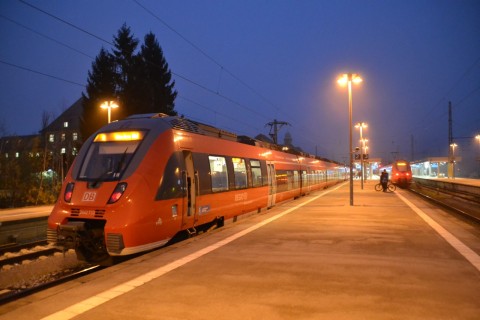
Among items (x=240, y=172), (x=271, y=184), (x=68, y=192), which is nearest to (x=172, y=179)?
(x=68, y=192)

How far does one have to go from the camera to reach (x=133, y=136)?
949cm

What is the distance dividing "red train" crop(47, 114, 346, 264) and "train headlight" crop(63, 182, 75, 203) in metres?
0.02

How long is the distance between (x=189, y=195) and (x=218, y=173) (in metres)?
2.17

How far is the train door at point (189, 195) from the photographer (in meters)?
9.96

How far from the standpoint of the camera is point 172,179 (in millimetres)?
9336

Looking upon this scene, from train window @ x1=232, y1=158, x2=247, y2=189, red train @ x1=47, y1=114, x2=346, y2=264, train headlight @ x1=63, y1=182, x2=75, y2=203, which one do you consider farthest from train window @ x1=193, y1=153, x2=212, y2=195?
train headlight @ x1=63, y1=182, x2=75, y2=203

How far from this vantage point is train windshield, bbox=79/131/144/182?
8.92 meters

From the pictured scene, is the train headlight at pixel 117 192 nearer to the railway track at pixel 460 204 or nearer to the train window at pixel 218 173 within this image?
the train window at pixel 218 173

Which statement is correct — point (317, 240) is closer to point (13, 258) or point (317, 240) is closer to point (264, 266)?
point (264, 266)

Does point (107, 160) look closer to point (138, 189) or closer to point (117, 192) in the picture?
point (117, 192)

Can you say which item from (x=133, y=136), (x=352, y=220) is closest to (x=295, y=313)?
(x=133, y=136)

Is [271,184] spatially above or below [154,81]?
below

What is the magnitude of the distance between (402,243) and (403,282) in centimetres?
351

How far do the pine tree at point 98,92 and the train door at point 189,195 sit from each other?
3364 cm
